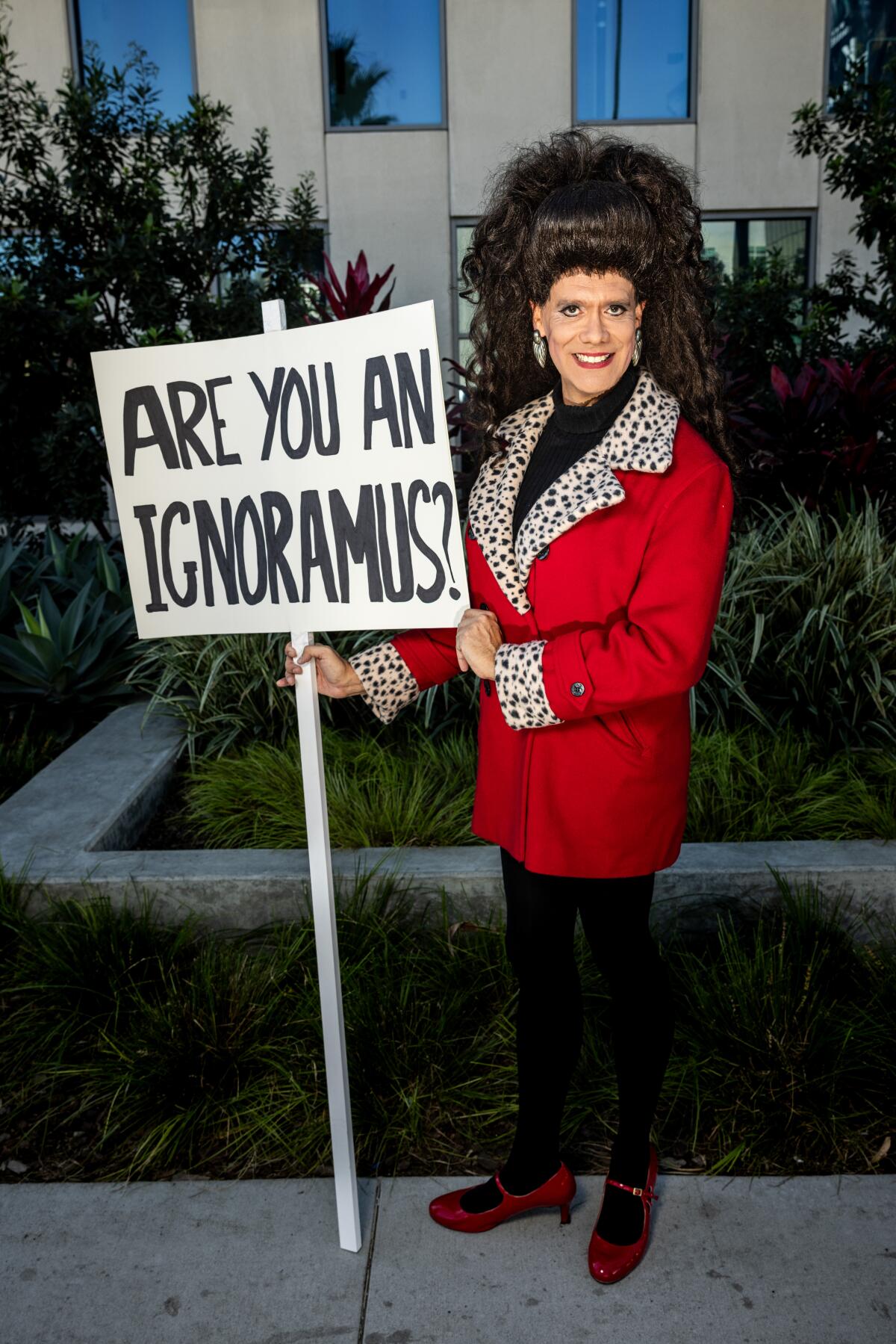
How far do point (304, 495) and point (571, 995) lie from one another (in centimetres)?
107

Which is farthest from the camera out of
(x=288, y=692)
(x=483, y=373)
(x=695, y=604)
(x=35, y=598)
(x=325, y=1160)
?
(x=35, y=598)

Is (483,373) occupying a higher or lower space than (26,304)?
lower

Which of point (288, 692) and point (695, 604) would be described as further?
point (288, 692)

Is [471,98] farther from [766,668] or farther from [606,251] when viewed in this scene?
[606,251]

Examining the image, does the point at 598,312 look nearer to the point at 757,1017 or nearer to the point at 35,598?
the point at 757,1017

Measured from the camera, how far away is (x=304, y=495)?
1.96 metres

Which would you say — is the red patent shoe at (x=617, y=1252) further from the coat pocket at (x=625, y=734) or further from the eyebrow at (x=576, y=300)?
the eyebrow at (x=576, y=300)

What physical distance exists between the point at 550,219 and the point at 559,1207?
74.7 inches

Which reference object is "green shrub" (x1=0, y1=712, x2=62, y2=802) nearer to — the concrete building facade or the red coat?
the red coat

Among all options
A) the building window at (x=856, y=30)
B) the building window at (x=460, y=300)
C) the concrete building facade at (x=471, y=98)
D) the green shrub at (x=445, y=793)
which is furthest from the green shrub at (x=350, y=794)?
the building window at (x=856, y=30)

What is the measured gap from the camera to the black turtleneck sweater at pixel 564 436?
188 centimetres

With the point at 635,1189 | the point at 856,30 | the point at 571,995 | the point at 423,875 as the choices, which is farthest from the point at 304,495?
the point at 856,30

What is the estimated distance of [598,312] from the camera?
1782 mm

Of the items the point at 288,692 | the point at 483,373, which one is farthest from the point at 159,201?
the point at 483,373
